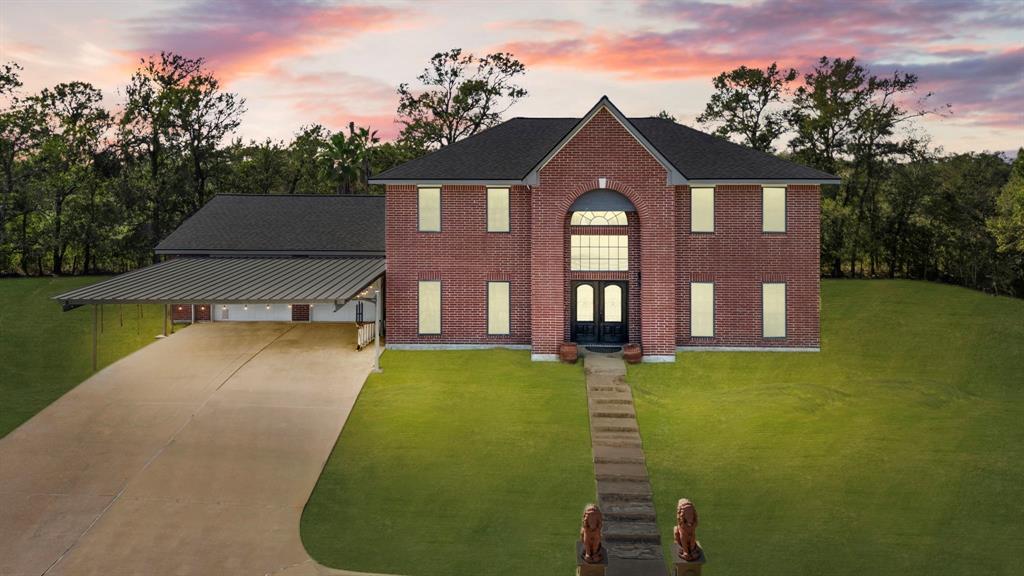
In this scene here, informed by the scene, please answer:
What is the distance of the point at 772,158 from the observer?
2562 centimetres

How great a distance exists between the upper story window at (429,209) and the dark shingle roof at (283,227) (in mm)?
5857

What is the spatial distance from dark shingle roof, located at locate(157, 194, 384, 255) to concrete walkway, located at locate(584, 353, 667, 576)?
14.7 metres

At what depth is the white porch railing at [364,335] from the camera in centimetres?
2569

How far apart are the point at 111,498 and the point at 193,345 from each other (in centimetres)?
1244

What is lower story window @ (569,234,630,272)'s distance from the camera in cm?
2459

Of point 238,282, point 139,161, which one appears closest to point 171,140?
point 139,161

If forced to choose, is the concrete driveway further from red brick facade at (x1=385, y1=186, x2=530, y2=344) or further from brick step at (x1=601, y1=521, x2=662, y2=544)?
brick step at (x1=601, y1=521, x2=662, y2=544)

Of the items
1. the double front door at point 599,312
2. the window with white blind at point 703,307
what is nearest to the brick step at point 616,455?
the double front door at point 599,312

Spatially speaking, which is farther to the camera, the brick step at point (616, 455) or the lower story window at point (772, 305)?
the lower story window at point (772, 305)

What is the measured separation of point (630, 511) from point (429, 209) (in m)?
14.7

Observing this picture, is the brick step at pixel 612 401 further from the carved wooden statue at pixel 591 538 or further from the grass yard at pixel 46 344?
the grass yard at pixel 46 344

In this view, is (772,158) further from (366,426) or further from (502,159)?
(366,426)

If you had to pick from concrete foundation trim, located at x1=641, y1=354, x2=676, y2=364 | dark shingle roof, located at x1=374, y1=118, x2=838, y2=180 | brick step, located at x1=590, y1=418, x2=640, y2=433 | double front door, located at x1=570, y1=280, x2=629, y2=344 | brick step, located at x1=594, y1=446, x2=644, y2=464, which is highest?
dark shingle roof, located at x1=374, y1=118, x2=838, y2=180

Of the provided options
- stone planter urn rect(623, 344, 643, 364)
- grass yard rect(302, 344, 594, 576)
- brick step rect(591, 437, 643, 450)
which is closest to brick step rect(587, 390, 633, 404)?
grass yard rect(302, 344, 594, 576)
